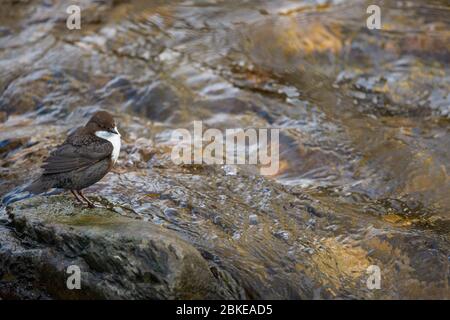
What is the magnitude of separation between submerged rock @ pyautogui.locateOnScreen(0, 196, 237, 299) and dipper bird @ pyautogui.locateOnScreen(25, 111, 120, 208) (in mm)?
395

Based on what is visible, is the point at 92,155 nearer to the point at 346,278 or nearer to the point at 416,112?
the point at 346,278

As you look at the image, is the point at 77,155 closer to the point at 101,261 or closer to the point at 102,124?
the point at 102,124

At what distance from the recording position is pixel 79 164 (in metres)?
5.28

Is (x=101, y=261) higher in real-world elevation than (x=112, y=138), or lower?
lower

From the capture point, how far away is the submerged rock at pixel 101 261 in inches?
171

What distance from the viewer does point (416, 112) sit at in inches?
299

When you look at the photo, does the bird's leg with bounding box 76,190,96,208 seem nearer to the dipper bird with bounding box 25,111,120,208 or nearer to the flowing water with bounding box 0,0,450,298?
the dipper bird with bounding box 25,111,120,208

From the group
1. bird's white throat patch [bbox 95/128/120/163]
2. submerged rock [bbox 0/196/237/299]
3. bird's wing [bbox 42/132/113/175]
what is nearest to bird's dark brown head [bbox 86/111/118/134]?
bird's white throat patch [bbox 95/128/120/163]

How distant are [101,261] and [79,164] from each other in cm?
112

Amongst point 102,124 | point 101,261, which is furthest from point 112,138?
point 101,261

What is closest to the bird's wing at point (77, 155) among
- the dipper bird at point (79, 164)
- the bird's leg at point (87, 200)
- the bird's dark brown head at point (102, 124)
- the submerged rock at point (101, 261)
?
the dipper bird at point (79, 164)

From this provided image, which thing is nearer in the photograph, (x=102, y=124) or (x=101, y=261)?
(x=101, y=261)

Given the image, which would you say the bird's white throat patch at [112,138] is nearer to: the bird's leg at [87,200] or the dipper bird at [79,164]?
the dipper bird at [79,164]
